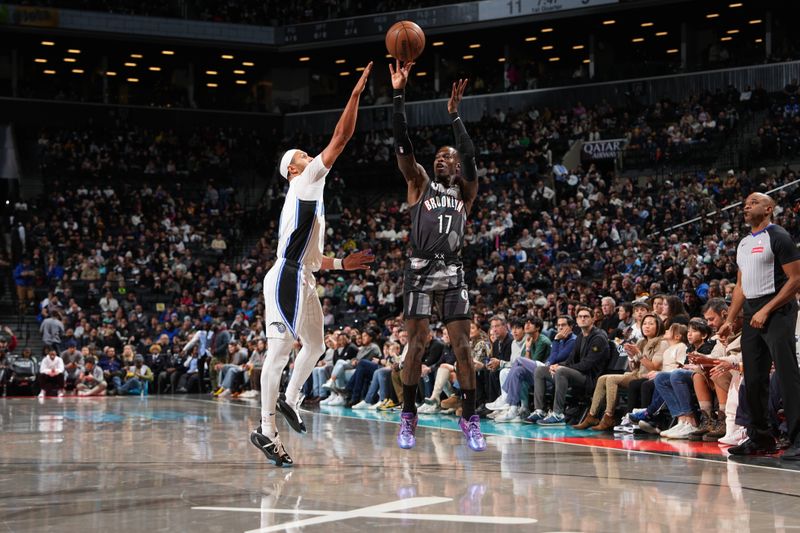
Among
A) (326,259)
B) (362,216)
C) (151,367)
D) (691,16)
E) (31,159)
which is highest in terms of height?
(691,16)

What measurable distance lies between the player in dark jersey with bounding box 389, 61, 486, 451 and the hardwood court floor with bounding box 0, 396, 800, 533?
2.15ft

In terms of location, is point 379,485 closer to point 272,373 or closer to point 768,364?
point 272,373

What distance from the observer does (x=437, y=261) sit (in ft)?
22.5

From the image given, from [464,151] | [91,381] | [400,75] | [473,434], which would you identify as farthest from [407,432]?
[91,381]

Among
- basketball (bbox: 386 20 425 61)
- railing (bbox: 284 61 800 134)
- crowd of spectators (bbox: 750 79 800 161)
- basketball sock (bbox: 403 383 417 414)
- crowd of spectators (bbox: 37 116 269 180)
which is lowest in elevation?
basketball sock (bbox: 403 383 417 414)

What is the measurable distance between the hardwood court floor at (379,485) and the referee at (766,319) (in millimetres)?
397

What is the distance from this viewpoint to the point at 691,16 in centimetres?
3120

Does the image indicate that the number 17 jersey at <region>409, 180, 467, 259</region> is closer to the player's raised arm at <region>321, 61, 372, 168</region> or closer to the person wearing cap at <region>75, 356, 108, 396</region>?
the player's raised arm at <region>321, 61, 372, 168</region>

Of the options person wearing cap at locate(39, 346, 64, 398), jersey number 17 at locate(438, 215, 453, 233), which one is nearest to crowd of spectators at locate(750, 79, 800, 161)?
person wearing cap at locate(39, 346, 64, 398)

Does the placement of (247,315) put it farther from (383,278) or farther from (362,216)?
(362,216)

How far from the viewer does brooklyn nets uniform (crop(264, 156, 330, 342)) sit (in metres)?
6.65

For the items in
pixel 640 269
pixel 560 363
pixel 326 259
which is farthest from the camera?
pixel 640 269

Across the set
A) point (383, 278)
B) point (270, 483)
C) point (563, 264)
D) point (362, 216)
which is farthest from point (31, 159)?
point (270, 483)

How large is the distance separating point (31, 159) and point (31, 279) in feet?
28.5
